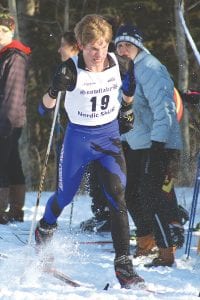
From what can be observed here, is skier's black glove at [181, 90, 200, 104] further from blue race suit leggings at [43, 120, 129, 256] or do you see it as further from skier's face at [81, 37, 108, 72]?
skier's face at [81, 37, 108, 72]

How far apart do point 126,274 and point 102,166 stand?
2.56 ft

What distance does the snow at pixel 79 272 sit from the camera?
14.1 feet

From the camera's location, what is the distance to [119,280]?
470 centimetres

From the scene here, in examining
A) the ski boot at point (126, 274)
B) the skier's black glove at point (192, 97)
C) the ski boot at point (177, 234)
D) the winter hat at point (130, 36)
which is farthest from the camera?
the ski boot at point (177, 234)

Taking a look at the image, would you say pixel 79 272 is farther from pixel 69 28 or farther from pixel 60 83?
pixel 69 28

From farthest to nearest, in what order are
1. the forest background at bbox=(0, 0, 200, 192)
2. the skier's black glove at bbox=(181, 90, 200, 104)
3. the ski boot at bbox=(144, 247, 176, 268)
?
the forest background at bbox=(0, 0, 200, 192) → the skier's black glove at bbox=(181, 90, 200, 104) → the ski boot at bbox=(144, 247, 176, 268)

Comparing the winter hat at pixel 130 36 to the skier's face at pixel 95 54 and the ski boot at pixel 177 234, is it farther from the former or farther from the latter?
the ski boot at pixel 177 234

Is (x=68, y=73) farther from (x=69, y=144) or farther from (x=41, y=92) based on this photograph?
(x=41, y=92)

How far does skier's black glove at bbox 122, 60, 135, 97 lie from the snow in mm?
1313

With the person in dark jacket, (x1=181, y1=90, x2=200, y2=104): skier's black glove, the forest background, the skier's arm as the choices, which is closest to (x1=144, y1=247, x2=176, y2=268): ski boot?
(x1=181, y1=90, x2=200, y2=104): skier's black glove

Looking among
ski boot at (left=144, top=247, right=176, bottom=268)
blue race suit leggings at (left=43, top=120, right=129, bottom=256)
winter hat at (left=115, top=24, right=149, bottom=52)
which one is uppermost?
winter hat at (left=115, top=24, right=149, bottom=52)

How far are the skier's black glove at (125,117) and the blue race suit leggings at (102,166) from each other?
0.14 m

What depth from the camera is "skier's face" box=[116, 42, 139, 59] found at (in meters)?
5.89

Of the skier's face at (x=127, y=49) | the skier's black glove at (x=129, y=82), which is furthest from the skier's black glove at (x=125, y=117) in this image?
the skier's face at (x=127, y=49)
